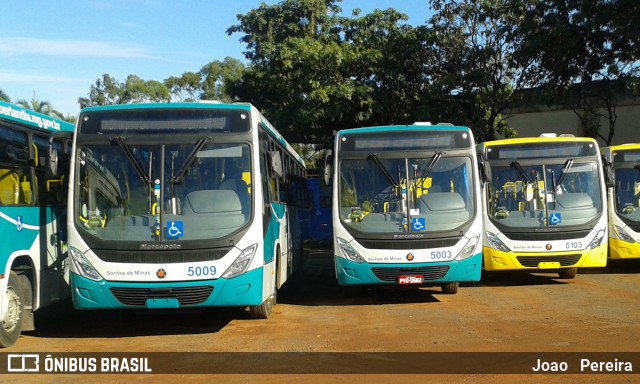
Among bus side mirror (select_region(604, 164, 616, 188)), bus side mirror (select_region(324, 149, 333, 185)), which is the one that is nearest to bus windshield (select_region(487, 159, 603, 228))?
bus side mirror (select_region(604, 164, 616, 188))

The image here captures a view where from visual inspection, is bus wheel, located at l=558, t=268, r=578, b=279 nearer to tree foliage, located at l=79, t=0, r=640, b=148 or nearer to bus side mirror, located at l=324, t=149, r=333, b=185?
bus side mirror, located at l=324, t=149, r=333, b=185

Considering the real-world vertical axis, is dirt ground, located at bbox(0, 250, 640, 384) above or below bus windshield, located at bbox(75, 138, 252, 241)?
below

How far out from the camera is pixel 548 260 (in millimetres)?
13016

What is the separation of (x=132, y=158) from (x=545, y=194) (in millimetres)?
7822

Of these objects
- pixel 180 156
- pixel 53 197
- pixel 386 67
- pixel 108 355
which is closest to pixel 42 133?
pixel 53 197

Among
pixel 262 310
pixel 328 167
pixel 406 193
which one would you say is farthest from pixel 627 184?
pixel 262 310

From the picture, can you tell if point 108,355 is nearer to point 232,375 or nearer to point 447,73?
point 232,375

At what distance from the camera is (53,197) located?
32.3 feet

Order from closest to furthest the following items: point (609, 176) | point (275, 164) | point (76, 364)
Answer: point (76, 364) → point (275, 164) → point (609, 176)

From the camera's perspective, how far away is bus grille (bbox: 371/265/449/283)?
1109 centimetres

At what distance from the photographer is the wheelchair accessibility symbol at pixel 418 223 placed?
439 inches

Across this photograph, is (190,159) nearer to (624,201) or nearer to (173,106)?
(173,106)

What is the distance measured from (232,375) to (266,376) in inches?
13.1

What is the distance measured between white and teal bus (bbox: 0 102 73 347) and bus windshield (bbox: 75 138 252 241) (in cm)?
57
